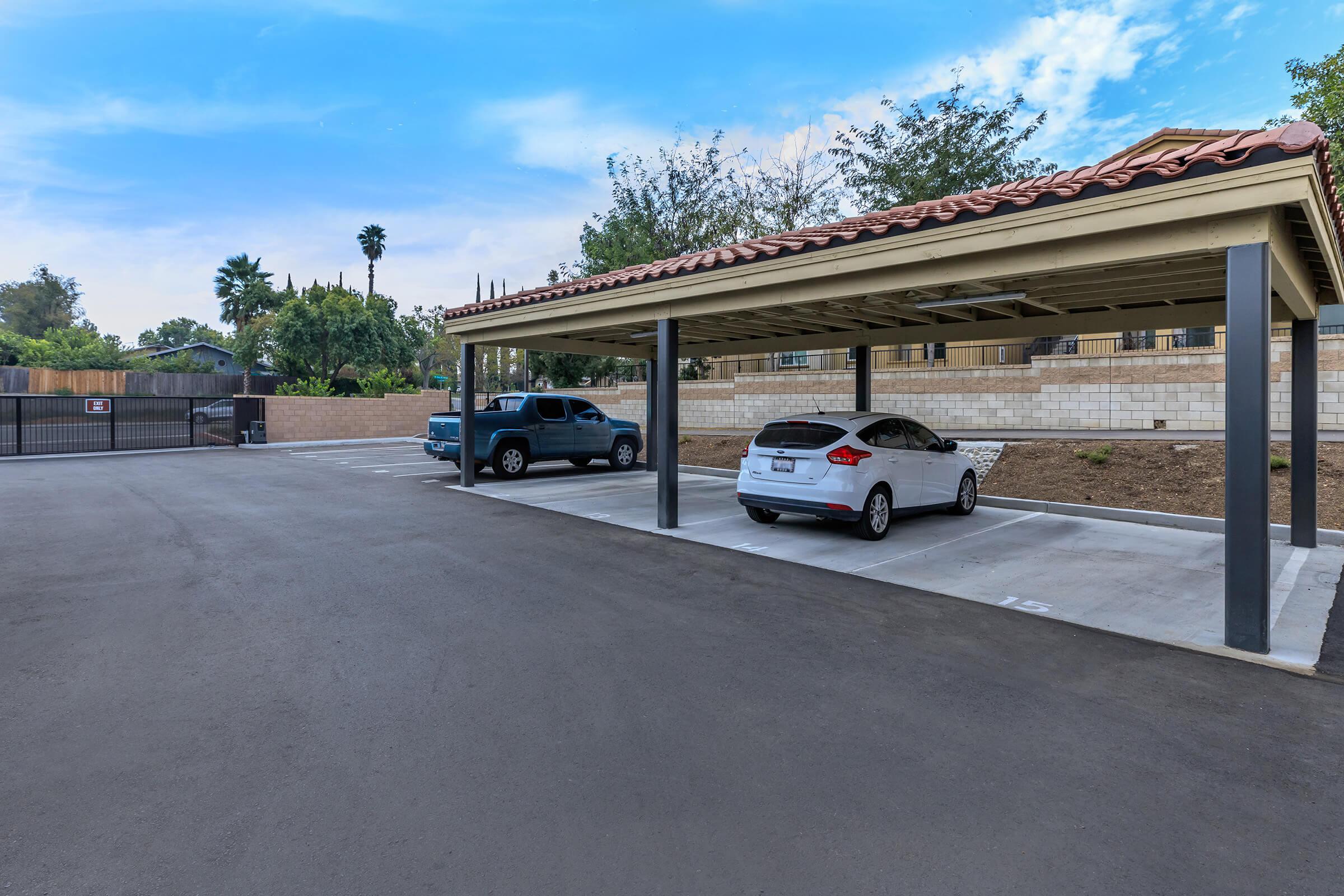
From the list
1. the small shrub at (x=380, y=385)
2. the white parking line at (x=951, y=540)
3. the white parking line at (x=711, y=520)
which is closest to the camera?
the white parking line at (x=951, y=540)

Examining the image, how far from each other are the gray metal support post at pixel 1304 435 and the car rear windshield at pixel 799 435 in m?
5.14

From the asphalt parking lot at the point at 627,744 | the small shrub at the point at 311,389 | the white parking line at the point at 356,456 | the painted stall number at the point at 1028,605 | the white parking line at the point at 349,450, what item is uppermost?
the small shrub at the point at 311,389

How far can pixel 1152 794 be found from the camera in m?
2.99

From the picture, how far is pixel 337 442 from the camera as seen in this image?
87.7ft

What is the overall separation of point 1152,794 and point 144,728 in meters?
4.87

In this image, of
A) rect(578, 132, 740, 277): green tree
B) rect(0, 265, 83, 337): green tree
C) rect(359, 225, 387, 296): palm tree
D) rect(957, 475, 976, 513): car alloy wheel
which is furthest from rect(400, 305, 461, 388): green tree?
rect(957, 475, 976, 513): car alloy wheel

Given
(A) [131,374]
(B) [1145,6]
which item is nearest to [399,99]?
(B) [1145,6]

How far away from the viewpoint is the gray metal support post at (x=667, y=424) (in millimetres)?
9359

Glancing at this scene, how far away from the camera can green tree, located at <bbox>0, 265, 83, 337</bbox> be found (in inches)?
2436

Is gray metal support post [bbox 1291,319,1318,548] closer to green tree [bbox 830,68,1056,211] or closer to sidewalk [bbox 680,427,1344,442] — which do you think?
sidewalk [bbox 680,427,1344,442]

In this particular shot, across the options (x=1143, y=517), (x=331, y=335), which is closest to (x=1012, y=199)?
(x=1143, y=517)

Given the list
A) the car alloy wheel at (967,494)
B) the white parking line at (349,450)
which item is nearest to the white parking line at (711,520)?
the car alloy wheel at (967,494)

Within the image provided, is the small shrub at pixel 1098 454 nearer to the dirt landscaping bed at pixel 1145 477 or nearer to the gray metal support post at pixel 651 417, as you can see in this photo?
the dirt landscaping bed at pixel 1145 477

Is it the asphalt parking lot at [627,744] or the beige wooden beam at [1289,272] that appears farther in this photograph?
the beige wooden beam at [1289,272]
